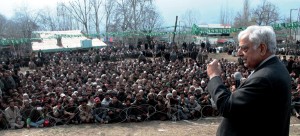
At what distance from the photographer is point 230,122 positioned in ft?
5.92

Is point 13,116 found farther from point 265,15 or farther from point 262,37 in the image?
point 265,15

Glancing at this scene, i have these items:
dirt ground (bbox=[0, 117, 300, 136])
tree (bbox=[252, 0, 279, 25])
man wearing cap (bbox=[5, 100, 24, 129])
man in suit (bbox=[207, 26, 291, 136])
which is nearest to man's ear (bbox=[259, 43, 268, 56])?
man in suit (bbox=[207, 26, 291, 136])

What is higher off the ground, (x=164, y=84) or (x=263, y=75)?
(x=263, y=75)

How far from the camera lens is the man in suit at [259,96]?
5.48 ft

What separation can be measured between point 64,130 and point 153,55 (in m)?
18.1

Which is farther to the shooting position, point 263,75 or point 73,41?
point 73,41

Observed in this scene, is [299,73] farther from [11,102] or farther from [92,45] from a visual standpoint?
[92,45]

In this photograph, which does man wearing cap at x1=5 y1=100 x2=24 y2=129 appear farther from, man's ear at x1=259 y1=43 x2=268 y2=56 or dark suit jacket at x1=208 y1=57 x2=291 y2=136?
man's ear at x1=259 y1=43 x2=268 y2=56

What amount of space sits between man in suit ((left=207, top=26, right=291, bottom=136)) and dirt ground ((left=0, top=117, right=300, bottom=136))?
20.4ft

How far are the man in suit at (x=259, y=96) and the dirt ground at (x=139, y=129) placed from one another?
6.21m

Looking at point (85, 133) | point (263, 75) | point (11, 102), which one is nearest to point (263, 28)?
point (263, 75)

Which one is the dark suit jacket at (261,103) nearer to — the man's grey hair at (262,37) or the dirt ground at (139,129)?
the man's grey hair at (262,37)

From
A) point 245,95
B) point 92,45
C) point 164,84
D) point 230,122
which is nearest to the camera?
point 245,95

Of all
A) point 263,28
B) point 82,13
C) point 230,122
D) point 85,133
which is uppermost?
point 82,13
